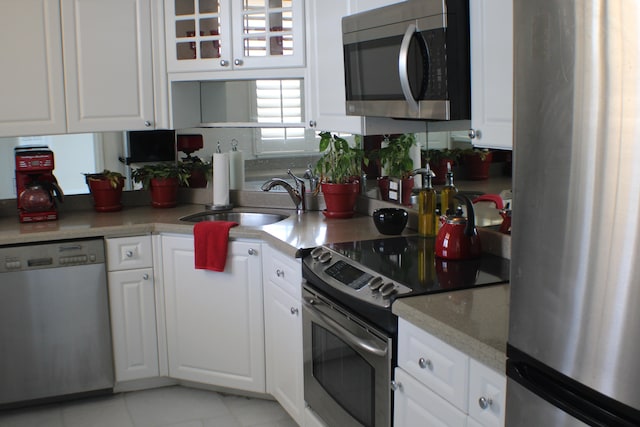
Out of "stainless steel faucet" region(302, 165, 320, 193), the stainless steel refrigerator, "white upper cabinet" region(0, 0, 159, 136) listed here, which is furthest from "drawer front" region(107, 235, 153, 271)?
the stainless steel refrigerator

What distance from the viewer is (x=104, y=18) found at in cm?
364

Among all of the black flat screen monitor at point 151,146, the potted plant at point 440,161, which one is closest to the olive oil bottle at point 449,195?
the potted plant at point 440,161

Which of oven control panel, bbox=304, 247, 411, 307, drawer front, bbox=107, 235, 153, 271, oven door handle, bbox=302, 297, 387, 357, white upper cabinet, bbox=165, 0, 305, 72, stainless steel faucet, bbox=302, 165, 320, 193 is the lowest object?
oven door handle, bbox=302, 297, 387, 357

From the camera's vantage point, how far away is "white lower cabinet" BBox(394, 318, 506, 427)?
1778 millimetres

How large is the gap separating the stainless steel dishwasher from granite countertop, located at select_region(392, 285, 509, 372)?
6.15 feet

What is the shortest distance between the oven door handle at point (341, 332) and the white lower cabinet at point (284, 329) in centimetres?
18

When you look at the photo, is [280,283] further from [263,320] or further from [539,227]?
[539,227]

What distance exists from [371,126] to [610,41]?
1.87 meters

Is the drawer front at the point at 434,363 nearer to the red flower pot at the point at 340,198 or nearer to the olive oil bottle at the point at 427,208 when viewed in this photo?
the olive oil bottle at the point at 427,208

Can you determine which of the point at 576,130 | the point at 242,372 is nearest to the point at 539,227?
the point at 576,130

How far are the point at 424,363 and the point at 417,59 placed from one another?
3.30 feet

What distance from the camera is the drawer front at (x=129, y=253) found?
3.52m

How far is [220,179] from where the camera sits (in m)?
3.91

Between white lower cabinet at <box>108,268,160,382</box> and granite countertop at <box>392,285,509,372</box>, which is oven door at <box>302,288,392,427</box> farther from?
white lower cabinet at <box>108,268,160,382</box>
